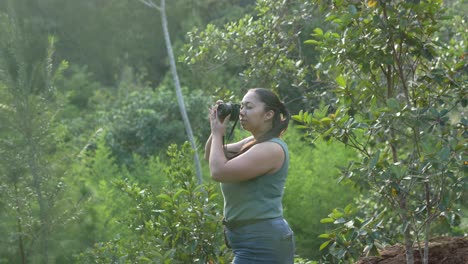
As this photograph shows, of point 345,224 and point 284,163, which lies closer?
point 284,163

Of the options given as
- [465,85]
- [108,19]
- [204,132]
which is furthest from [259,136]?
[108,19]

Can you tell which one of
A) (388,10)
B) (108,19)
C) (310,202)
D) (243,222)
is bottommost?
(310,202)

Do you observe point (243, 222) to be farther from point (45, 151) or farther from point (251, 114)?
point (45, 151)

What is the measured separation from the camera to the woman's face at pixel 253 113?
3.72m

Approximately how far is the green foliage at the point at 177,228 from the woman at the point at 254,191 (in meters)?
1.24

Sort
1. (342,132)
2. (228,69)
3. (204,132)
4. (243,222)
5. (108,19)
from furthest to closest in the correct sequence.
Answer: (108,19)
(228,69)
(204,132)
(342,132)
(243,222)

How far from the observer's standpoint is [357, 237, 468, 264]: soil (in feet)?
16.2

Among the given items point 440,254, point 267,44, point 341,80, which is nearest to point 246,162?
point 341,80

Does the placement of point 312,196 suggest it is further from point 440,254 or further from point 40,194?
point 40,194

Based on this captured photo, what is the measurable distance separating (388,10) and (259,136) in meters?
1.52

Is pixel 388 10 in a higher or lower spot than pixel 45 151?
higher

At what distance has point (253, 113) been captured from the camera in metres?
3.72

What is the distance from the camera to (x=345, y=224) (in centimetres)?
462

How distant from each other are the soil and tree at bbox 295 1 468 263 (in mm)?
225
